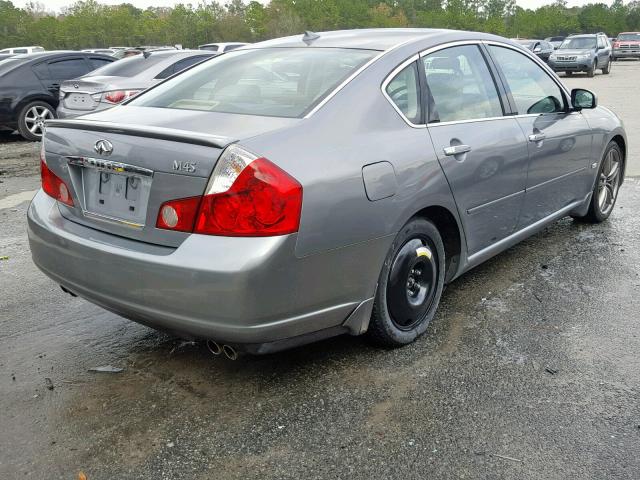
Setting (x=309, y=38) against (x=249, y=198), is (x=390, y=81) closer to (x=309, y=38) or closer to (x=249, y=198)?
(x=309, y=38)

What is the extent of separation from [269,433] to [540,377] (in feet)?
4.42

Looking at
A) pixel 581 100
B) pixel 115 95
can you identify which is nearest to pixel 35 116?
pixel 115 95

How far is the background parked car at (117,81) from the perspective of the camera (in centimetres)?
947

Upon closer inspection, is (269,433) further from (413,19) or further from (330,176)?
(413,19)

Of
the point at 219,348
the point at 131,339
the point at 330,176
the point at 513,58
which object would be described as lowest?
the point at 131,339

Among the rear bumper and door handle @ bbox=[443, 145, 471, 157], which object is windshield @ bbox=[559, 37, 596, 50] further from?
the rear bumper

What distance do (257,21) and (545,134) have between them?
77354 millimetres

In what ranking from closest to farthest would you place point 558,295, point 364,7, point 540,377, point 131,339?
point 540,377 → point 131,339 → point 558,295 → point 364,7

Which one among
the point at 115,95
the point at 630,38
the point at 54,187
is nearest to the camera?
the point at 54,187

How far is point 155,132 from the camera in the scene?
2738 millimetres

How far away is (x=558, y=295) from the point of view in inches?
163

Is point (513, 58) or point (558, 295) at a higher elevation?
point (513, 58)

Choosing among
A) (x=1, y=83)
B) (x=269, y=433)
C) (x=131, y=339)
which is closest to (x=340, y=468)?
(x=269, y=433)

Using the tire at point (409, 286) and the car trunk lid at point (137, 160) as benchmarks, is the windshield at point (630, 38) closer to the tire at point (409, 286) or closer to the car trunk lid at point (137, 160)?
the tire at point (409, 286)
